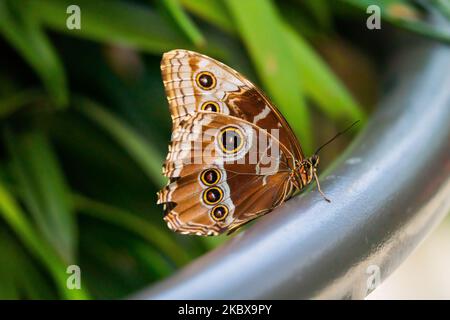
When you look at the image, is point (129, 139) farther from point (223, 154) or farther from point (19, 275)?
point (223, 154)

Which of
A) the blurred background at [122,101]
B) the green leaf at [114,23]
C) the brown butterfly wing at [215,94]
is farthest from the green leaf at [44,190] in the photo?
the brown butterfly wing at [215,94]

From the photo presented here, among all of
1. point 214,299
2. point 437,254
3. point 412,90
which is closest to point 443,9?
point 412,90

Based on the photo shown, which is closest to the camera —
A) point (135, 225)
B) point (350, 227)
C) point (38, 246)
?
point (350, 227)

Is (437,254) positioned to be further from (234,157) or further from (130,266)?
(234,157)

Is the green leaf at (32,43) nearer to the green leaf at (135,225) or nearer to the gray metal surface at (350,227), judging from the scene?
the green leaf at (135,225)

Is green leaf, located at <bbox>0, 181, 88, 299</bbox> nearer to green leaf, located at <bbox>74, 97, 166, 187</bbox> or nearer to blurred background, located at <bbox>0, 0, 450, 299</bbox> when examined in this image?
blurred background, located at <bbox>0, 0, 450, 299</bbox>

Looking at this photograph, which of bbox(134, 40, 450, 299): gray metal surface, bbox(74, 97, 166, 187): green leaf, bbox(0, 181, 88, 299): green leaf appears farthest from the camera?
bbox(74, 97, 166, 187): green leaf

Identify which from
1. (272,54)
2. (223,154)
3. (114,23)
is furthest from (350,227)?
(114,23)

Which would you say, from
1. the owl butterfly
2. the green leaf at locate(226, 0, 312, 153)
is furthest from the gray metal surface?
the green leaf at locate(226, 0, 312, 153)
